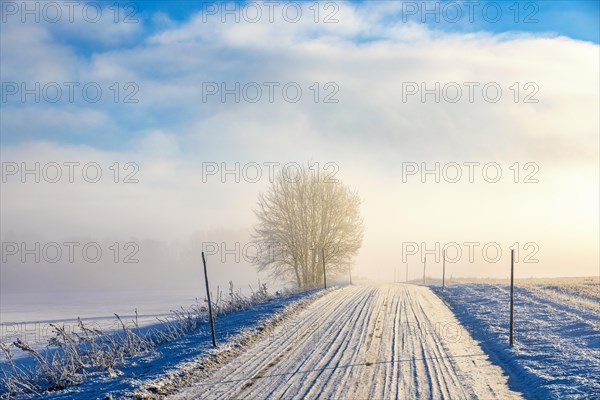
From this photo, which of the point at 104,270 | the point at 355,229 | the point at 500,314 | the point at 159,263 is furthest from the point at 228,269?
the point at 500,314

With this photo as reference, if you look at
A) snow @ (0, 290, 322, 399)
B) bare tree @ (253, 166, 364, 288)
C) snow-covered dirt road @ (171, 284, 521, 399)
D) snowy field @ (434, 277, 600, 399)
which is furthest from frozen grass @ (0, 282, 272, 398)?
bare tree @ (253, 166, 364, 288)

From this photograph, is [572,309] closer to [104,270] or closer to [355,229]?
[355,229]

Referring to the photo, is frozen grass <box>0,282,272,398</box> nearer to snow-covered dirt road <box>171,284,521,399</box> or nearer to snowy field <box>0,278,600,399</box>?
snowy field <box>0,278,600,399</box>

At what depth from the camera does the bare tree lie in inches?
1832

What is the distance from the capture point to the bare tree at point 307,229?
46531 millimetres

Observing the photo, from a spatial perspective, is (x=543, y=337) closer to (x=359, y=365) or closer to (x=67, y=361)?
(x=359, y=365)

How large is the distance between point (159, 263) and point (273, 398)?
163986 millimetres

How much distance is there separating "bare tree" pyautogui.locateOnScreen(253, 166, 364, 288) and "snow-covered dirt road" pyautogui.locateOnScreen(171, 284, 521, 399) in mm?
27542

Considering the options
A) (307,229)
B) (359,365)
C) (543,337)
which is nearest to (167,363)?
(359,365)

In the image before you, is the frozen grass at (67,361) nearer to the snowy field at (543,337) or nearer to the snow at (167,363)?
the snow at (167,363)

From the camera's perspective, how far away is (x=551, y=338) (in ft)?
50.6

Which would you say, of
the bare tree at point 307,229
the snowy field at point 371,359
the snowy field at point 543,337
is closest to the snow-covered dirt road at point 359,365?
the snowy field at point 371,359

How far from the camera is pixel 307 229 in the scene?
47344 mm

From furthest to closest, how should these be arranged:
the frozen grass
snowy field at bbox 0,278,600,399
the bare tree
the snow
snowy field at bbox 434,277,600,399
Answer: the bare tree
the frozen grass
snowy field at bbox 434,277,600,399
the snow
snowy field at bbox 0,278,600,399
